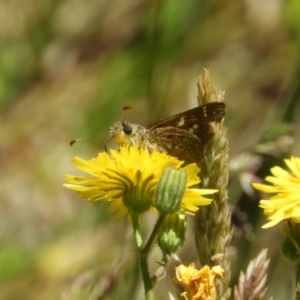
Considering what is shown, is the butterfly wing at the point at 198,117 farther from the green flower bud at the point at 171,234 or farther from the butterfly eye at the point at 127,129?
the green flower bud at the point at 171,234

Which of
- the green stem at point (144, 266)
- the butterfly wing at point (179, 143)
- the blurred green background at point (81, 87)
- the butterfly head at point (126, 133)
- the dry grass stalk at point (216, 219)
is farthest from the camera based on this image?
the blurred green background at point (81, 87)

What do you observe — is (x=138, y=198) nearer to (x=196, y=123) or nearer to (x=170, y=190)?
(x=170, y=190)

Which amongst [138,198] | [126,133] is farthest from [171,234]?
[126,133]

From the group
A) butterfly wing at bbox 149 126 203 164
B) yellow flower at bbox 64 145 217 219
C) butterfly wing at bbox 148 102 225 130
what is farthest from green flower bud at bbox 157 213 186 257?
butterfly wing at bbox 148 102 225 130

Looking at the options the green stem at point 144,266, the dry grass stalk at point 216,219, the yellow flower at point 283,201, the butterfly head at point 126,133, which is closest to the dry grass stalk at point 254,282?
the dry grass stalk at point 216,219

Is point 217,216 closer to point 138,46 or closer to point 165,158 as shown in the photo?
point 165,158

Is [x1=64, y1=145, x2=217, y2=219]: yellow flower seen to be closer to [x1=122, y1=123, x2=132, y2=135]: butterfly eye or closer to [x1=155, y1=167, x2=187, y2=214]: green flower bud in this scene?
[x1=155, y1=167, x2=187, y2=214]: green flower bud

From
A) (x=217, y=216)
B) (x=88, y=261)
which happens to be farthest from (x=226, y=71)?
(x=217, y=216)
